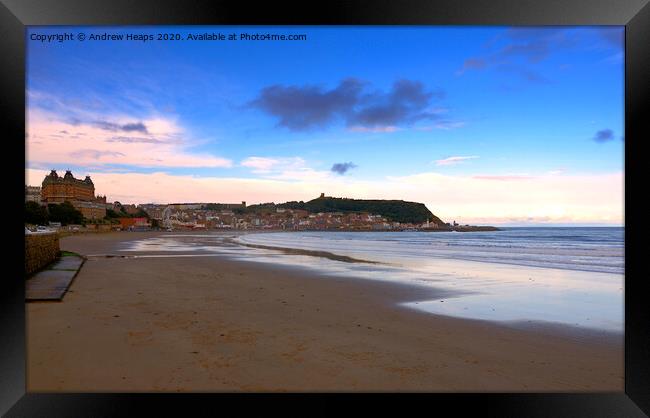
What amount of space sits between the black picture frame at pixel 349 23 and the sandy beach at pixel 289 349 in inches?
8.7

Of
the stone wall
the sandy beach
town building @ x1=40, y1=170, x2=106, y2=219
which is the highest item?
town building @ x1=40, y1=170, x2=106, y2=219

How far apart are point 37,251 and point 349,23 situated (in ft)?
28.8

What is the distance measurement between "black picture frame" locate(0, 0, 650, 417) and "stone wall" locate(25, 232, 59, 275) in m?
5.60

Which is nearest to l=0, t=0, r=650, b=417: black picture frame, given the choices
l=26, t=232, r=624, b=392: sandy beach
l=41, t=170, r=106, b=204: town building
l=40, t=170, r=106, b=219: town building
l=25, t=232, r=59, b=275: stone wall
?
l=26, t=232, r=624, b=392: sandy beach

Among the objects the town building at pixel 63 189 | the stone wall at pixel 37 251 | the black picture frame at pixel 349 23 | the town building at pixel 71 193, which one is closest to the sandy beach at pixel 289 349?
the black picture frame at pixel 349 23

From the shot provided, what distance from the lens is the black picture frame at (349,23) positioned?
3090 mm

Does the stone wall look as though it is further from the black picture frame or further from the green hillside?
the green hillside

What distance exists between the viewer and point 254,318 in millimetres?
5625

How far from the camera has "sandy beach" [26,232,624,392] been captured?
136 inches

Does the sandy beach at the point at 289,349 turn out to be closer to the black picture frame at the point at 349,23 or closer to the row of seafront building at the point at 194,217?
the black picture frame at the point at 349,23

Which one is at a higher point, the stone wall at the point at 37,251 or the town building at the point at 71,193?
the town building at the point at 71,193

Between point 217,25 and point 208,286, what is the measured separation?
6158mm

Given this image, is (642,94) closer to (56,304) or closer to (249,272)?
(56,304)

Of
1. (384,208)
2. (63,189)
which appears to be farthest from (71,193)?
(384,208)
